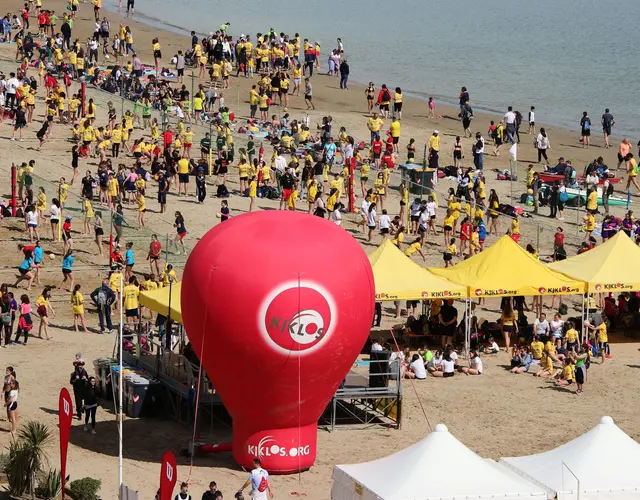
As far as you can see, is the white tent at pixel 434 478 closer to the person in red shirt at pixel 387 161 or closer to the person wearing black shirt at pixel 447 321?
the person wearing black shirt at pixel 447 321

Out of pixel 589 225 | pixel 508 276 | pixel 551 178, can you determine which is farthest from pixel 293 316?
pixel 551 178

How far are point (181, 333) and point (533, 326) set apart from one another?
8642mm

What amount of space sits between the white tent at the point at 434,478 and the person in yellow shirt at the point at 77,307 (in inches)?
488

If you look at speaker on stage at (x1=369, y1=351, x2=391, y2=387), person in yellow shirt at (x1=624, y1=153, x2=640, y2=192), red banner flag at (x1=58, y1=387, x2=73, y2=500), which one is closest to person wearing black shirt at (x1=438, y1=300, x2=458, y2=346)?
speaker on stage at (x1=369, y1=351, x2=391, y2=387)

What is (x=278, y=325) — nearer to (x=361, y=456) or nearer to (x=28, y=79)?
(x=361, y=456)

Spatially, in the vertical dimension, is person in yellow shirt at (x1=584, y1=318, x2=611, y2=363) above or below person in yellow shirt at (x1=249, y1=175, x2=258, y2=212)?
below

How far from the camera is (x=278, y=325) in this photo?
80.8 feet

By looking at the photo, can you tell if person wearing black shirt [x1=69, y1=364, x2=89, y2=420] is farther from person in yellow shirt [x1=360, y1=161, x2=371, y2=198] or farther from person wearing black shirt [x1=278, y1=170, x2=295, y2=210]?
person in yellow shirt [x1=360, y1=161, x2=371, y2=198]

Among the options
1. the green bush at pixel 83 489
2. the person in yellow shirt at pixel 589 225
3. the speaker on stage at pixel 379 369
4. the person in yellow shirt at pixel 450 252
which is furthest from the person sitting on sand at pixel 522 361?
the green bush at pixel 83 489

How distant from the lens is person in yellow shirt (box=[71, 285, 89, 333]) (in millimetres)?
33438

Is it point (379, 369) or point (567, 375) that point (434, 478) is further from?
point (567, 375)

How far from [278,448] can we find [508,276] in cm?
970

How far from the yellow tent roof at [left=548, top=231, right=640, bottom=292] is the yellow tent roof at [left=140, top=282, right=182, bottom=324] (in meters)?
9.18

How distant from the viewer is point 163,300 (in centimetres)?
3095
